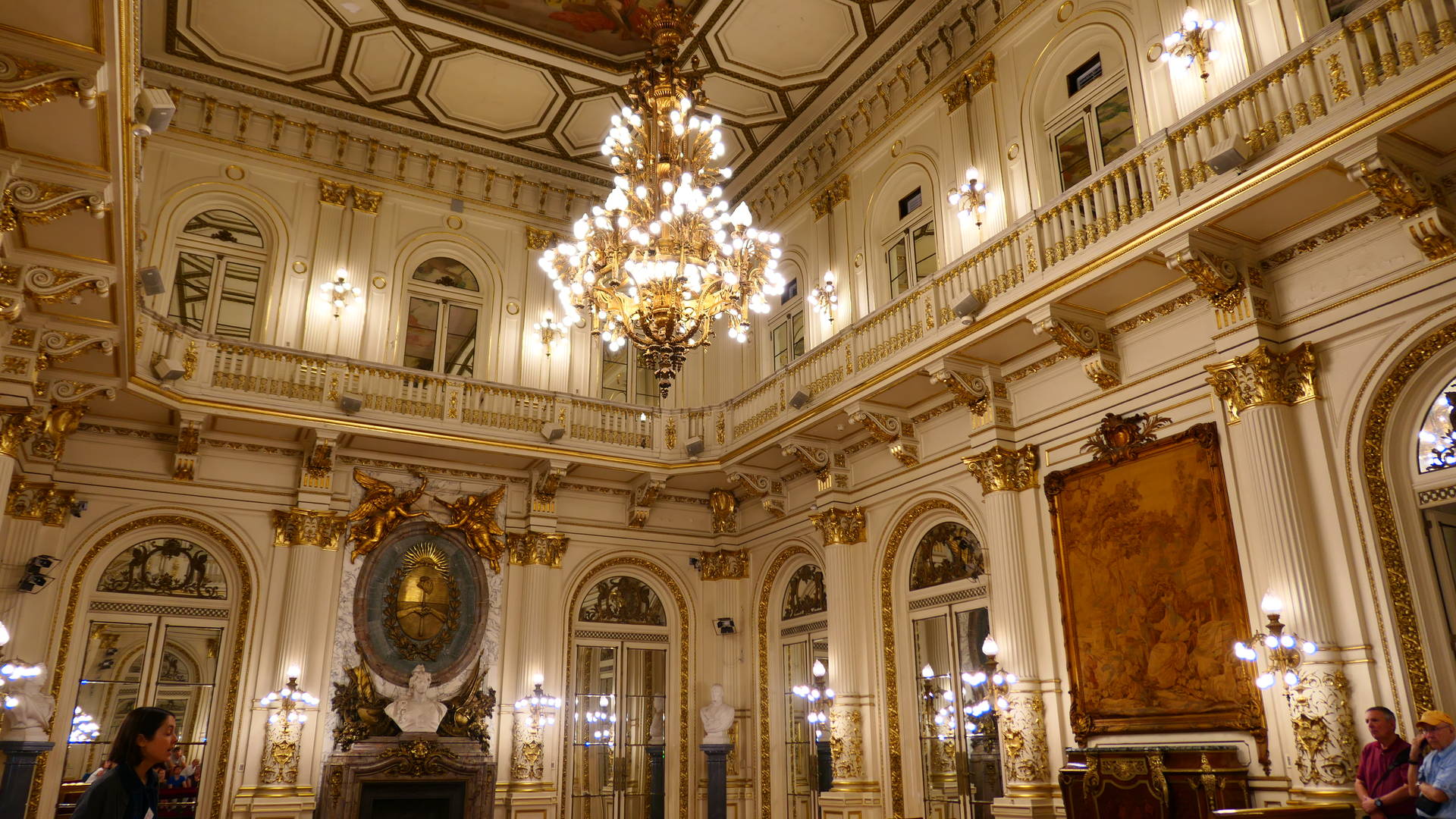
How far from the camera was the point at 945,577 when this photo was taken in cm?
1099

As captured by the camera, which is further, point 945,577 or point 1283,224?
point 945,577

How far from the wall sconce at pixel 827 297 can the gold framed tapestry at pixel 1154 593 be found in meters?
4.50

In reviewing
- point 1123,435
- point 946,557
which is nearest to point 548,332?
point 946,557

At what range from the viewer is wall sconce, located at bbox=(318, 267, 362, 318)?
13.2 m

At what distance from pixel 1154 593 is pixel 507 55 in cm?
981

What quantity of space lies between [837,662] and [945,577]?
5.69ft

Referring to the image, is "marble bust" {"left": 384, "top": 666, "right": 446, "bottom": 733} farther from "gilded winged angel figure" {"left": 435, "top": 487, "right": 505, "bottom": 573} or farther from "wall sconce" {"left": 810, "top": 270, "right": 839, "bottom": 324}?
"wall sconce" {"left": 810, "top": 270, "right": 839, "bottom": 324}

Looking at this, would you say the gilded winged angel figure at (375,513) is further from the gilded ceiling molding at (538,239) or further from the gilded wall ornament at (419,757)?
the gilded ceiling molding at (538,239)

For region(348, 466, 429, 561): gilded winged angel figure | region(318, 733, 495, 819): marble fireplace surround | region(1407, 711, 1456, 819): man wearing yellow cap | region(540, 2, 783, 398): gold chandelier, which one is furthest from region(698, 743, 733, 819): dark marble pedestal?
region(1407, 711, 1456, 819): man wearing yellow cap

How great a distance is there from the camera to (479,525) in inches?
526

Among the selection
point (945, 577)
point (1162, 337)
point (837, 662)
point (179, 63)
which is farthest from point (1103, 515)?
point (179, 63)

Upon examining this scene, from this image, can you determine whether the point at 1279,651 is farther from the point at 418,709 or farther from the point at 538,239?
the point at 538,239

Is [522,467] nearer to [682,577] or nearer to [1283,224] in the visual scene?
[682,577]

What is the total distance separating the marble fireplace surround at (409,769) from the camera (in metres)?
11.5
